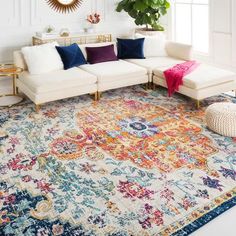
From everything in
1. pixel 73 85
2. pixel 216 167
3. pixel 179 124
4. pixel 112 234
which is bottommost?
pixel 112 234

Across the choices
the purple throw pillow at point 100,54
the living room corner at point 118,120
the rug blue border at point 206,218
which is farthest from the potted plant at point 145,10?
the rug blue border at point 206,218

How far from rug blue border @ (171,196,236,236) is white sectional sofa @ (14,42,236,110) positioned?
202 centimetres

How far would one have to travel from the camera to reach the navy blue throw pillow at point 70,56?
15.5 ft

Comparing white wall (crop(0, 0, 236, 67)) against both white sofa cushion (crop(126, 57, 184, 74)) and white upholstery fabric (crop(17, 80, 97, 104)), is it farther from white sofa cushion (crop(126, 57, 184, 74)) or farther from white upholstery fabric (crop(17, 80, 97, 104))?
white upholstery fabric (crop(17, 80, 97, 104))

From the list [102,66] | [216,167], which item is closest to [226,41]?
[102,66]

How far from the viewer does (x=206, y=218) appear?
2.25m

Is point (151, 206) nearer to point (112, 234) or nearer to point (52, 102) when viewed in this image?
point (112, 234)

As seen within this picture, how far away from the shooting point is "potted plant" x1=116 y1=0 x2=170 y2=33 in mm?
5742

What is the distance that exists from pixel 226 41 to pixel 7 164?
4.04 meters

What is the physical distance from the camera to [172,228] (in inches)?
85.0

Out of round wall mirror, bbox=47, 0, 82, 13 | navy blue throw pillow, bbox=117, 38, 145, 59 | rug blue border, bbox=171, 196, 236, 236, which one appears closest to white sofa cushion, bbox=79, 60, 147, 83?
navy blue throw pillow, bbox=117, 38, 145, 59

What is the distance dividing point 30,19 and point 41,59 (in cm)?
123

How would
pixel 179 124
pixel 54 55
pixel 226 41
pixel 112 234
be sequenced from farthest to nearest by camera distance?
pixel 226 41
pixel 54 55
pixel 179 124
pixel 112 234

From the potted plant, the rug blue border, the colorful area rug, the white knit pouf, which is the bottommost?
the rug blue border
